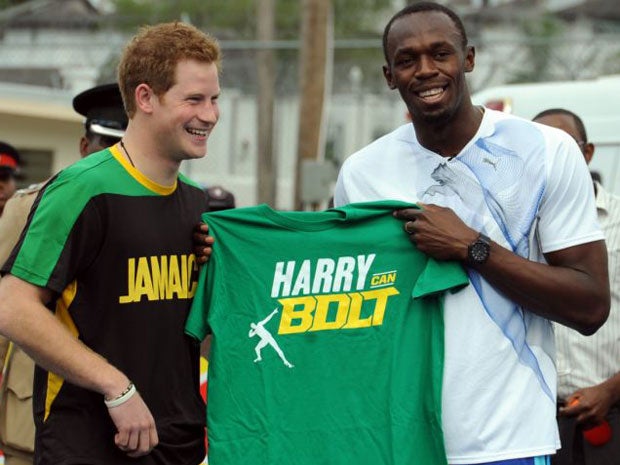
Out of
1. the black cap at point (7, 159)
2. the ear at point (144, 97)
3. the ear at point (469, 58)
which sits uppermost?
the ear at point (469, 58)

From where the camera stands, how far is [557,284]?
12.4 feet

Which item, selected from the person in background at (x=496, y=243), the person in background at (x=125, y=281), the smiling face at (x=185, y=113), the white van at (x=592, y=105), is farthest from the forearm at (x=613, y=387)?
the white van at (x=592, y=105)

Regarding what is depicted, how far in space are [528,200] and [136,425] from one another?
4.82 ft

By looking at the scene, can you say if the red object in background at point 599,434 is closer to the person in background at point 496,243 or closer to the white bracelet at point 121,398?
the person in background at point 496,243

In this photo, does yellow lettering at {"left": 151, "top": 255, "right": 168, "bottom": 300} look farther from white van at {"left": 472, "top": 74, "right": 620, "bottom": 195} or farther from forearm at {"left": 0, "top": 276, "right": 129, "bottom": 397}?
Answer: white van at {"left": 472, "top": 74, "right": 620, "bottom": 195}

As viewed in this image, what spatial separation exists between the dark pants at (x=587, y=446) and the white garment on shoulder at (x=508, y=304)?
1409 millimetres

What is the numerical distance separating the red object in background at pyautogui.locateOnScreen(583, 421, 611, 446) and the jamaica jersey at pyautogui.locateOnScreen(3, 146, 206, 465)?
2143mm

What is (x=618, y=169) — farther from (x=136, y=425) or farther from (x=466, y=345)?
(x=136, y=425)

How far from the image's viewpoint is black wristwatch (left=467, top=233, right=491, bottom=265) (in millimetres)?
3785

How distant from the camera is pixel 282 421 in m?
4.02

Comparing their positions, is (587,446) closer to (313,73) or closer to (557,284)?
(557,284)

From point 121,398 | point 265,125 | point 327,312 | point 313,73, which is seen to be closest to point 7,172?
point 327,312

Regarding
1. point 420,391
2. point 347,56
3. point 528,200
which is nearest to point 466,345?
point 420,391

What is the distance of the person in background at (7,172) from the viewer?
755 cm
